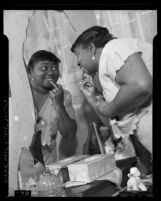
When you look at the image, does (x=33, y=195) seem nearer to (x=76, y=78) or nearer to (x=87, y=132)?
(x=87, y=132)

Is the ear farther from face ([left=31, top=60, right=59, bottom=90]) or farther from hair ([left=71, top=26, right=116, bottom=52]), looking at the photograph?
face ([left=31, top=60, right=59, bottom=90])

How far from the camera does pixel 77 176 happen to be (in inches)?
63.8

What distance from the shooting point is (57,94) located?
5.54 ft

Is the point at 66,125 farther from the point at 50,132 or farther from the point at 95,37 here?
the point at 95,37

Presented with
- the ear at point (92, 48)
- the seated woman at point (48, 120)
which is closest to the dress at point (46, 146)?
the seated woman at point (48, 120)

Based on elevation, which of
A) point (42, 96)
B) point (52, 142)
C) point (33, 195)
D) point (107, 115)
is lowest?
point (33, 195)

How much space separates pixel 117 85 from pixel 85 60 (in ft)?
0.62

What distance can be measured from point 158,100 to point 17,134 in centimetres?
67

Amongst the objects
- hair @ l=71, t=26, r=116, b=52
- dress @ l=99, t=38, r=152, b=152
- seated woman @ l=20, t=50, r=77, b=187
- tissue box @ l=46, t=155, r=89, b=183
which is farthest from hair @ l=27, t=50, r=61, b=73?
tissue box @ l=46, t=155, r=89, b=183

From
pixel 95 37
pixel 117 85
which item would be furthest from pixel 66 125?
pixel 95 37

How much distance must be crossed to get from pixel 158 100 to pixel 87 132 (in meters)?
0.36

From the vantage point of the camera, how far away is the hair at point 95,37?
5.46 feet
